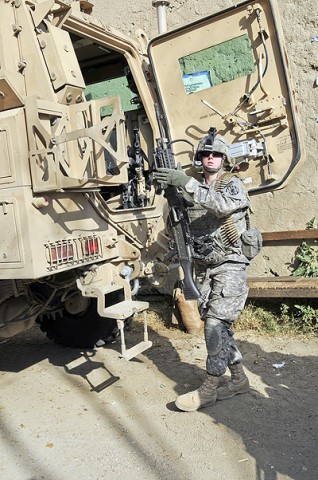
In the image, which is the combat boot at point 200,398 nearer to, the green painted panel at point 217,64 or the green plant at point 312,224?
the green painted panel at point 217,64

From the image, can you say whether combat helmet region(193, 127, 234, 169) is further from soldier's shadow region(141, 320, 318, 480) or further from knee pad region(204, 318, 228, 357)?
soldier's shadow region(141, 320, 318, 480)

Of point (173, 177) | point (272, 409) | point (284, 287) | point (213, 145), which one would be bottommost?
point (272, 409)

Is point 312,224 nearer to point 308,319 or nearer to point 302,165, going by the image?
point 302,165

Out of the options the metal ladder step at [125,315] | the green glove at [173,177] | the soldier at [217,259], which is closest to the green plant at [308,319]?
the soldier at [217,259]

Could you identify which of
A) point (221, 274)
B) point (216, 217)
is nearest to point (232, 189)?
point (216, 217)

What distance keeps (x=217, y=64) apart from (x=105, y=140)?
1.22 meters

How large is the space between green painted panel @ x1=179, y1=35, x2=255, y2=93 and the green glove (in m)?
0.85

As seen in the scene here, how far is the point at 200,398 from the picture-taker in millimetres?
3061

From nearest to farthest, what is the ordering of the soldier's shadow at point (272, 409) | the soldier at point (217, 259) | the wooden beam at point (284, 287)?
the soldier's shadow at point (272, 409) → the soldier at point (217, 259) → the wooden beam at point (284, 287)

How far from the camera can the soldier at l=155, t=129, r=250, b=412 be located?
3010 mm

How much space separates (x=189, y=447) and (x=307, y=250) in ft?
8.21

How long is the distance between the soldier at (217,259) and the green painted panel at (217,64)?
0.55 metres

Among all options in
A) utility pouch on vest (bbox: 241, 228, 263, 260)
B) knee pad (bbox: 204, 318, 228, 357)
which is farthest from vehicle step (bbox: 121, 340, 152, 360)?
utility pouch on vest (bbox: 241, 228, 263, 260)

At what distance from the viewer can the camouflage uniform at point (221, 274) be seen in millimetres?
3029
